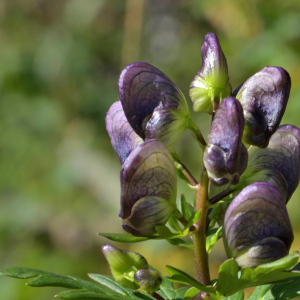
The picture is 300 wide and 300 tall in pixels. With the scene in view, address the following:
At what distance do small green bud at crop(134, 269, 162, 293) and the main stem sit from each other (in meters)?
0.07

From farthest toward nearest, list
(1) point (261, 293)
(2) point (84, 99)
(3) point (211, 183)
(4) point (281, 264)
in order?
(2) point (84, 99) < (1) point (261, 293) < (3) point (211, 183) < (4) point (281, 264)

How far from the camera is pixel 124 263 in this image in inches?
27.7

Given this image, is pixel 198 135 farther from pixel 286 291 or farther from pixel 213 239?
pixel 286 291

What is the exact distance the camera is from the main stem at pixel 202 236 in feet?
2.26

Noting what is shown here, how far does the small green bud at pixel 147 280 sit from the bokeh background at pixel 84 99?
200 centimetres

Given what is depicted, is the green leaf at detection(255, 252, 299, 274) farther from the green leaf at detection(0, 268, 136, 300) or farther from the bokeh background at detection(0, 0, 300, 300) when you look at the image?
the bokeh background at detection(0, 0, 300, 300)

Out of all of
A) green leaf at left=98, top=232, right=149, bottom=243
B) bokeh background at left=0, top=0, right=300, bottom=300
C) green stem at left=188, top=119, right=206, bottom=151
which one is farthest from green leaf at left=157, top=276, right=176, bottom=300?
bokeh background at left=0, top=0, right=300, bottom=300

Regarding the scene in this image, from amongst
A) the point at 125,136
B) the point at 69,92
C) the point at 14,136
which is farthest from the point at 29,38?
the point at 125,136

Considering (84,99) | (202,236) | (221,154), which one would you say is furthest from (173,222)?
(84,99)

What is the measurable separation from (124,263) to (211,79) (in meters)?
0.34

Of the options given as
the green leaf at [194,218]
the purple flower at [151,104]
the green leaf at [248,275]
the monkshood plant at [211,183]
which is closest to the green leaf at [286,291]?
the monkshood plant at [211,183]

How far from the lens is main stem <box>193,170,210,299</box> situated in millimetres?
689

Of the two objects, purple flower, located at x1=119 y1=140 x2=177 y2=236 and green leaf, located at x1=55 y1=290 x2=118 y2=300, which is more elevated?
purple flower, located at x1=119 y1=140 x2=177 y2=236

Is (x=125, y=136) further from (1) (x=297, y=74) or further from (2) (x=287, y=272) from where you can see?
(1) (x=297, y=74)
